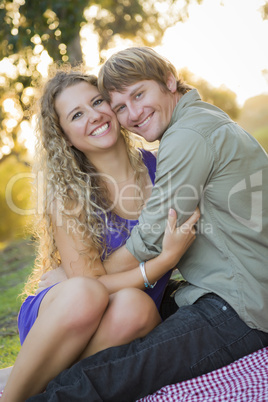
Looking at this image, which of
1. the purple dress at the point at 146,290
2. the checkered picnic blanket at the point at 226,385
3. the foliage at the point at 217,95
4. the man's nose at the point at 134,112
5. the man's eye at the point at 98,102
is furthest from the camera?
the foliage at the point at 217,95

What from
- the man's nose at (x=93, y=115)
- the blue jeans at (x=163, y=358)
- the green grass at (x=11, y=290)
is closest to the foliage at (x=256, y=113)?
the green grass at (x=11, y=290)

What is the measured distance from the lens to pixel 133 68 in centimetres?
267

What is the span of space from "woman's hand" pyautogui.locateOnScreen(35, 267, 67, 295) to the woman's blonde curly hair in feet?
0.53

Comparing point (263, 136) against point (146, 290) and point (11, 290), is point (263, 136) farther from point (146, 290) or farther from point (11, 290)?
point (146, 290)

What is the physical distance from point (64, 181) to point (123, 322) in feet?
3.48

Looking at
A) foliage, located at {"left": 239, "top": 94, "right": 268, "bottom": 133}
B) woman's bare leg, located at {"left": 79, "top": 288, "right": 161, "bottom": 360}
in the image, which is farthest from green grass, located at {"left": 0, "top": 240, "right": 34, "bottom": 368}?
foliage, located at {"left": 239, "top": 94, "right": 268, "bottom": 133}

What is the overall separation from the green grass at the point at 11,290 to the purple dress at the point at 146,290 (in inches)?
36.3

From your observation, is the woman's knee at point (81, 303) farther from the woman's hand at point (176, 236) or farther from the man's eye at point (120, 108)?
the man's eye at point (120, 108)

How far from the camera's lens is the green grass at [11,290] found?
13.2 ft

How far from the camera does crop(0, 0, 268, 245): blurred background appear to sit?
5305 mm

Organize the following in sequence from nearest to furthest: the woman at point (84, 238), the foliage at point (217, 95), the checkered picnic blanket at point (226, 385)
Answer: the checkered picnic blanket at point (226, 385)
the woman at point (84, 238)
the foliage at point (217, 95)

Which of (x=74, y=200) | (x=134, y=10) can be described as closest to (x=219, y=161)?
(x=74, y=200)

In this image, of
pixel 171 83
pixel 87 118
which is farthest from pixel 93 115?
pixel 171 83

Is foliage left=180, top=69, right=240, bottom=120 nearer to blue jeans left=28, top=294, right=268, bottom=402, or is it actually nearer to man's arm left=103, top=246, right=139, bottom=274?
man's arm left=103, top=246, right=139, bottom=274
